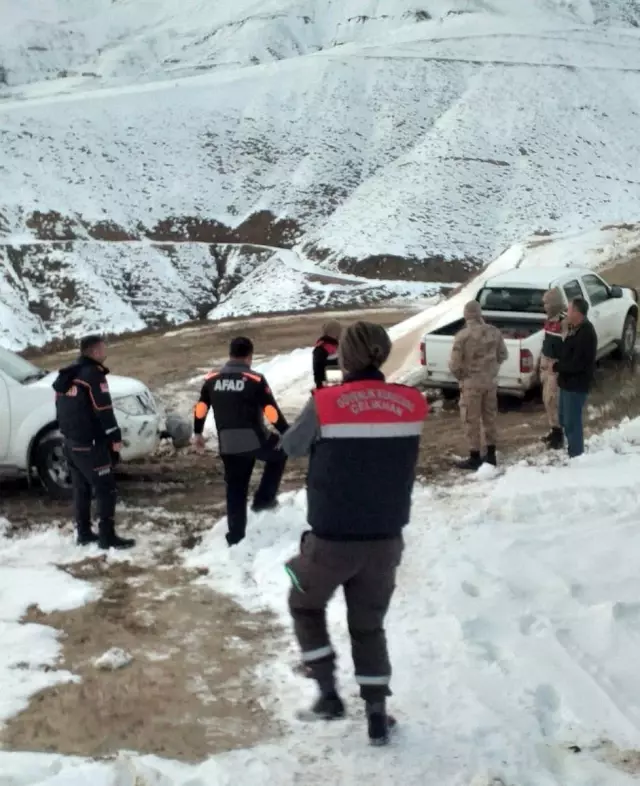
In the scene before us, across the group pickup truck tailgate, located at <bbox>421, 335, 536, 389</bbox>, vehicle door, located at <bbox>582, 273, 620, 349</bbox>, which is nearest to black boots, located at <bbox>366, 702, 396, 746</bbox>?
pickup truck tailgate, located at <bbox>421, 335, 536, 389</bbox>

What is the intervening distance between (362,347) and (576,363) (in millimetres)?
5001

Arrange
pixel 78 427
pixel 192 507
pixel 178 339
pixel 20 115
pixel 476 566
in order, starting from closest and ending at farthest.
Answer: pixel 476 566 < pixel 78 427 < pixel 192 507 < pixel 178 339 < pixel 20 115

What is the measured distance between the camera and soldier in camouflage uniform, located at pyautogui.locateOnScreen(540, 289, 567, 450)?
8.59 meters

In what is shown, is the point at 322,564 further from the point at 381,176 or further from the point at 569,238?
the point at 381,176

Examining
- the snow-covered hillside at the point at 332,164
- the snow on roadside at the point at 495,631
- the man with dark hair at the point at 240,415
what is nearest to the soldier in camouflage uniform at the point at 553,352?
the snow on roadside at the point at 495,631

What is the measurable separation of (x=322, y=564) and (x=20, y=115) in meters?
88.6

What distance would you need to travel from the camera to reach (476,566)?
226 inches

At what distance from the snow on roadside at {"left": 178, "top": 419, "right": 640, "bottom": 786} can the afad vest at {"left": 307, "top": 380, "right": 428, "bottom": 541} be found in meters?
0.99

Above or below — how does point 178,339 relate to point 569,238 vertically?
below

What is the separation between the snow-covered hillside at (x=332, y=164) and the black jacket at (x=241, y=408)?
1682 inches

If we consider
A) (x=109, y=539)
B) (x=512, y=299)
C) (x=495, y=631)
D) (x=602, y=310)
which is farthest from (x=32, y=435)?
(x=602, y=310)

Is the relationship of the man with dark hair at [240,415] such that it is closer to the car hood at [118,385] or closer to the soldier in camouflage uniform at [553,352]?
the car hood at [118,385]

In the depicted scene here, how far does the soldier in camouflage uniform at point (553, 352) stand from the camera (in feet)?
28.2

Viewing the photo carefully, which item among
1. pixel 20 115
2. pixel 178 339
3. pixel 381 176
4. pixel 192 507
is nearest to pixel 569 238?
pixel 178 339
